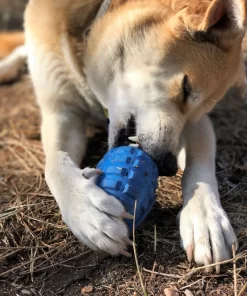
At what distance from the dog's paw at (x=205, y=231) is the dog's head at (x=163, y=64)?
266 millimetres

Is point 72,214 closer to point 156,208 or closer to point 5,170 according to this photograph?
point 156,208

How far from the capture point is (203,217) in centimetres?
194

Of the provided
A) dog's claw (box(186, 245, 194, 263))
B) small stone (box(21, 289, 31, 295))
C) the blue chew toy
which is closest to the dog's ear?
the blue chew toy

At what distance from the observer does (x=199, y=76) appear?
222 centimetres

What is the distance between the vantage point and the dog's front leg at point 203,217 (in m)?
1.83

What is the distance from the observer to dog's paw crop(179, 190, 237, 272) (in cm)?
182

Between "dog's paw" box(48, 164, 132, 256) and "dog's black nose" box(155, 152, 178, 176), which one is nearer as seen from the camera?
"dog's paw" box(48, 164, 132, 256)

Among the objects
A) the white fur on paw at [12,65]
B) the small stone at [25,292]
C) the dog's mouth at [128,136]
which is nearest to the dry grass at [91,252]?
the small stone at [25,292]

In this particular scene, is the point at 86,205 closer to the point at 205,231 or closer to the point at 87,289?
the point at 87,289

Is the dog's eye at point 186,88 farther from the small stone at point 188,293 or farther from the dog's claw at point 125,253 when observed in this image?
the small stone at point 188,293

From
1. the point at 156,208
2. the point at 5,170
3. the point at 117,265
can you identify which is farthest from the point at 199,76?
the point at 5,170

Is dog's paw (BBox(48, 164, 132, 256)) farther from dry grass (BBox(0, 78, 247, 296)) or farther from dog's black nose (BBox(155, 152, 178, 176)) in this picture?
dog's black nose (BBox(155, 152, 178, 176))

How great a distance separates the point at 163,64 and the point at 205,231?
0.79 m

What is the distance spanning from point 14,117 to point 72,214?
5.66ft
